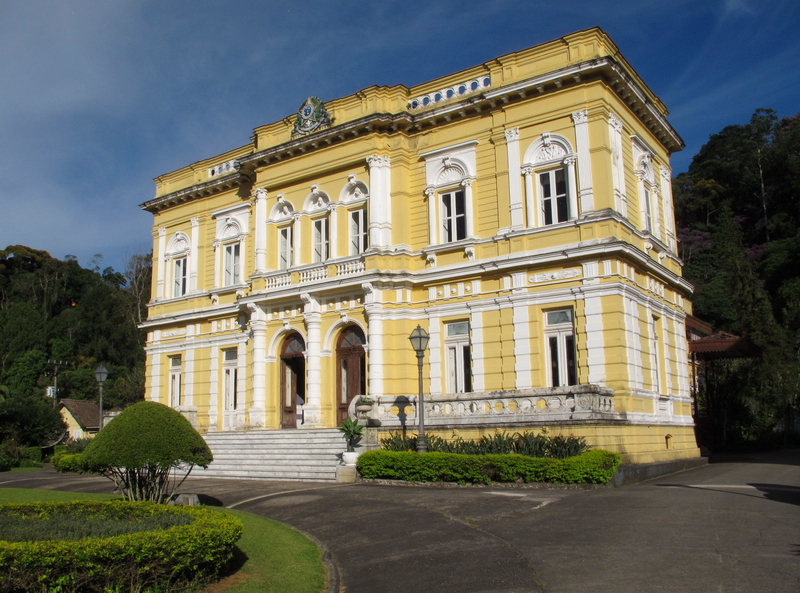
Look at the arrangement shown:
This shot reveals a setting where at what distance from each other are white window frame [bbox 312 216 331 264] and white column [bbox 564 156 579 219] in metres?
8.67

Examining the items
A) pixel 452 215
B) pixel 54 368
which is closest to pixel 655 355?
pixel 452 215

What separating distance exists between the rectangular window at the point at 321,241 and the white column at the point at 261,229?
2043mm

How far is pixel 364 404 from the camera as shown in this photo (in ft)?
69.5

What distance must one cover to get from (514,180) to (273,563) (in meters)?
15.4

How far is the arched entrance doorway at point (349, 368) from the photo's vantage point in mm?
23906

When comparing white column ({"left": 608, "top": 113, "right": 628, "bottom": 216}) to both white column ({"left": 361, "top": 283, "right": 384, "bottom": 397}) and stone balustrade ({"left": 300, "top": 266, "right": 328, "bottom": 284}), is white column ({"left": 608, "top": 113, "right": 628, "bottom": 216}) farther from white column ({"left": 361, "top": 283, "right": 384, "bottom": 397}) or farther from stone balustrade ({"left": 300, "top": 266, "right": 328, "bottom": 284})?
stone balustrade ({"left": 300, "top": 266, "right": 328, "bottom": 284})

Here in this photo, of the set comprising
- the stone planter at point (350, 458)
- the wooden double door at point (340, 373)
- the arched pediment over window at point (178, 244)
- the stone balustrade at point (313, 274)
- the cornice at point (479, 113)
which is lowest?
the stone planter at point (350, 458)

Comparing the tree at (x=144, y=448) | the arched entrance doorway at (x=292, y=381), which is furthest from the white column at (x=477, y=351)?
the tree at (x=144, y=448)

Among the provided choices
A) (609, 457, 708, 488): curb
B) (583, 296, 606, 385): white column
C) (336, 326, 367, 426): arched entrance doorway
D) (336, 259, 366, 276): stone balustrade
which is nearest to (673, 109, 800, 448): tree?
(609, 457, 708, 488): curb

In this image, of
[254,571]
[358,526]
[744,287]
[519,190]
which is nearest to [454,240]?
[519,190]

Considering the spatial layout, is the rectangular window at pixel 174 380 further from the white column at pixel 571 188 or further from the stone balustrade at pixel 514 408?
the white column at pixel 571 188

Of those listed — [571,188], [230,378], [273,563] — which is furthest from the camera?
[230,378]

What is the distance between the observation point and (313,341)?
79.3 feet

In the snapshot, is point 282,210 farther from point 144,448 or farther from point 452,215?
point 144,448
